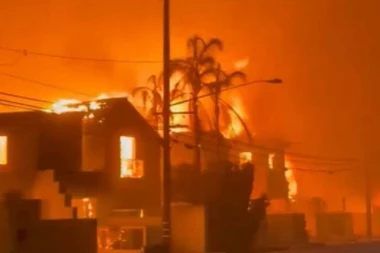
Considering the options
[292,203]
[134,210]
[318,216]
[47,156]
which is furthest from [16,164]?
[292,203]

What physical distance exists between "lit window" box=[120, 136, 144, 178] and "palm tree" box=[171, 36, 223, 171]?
8.15 meters

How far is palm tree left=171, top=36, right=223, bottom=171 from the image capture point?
57219 mm

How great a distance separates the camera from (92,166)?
154 ft

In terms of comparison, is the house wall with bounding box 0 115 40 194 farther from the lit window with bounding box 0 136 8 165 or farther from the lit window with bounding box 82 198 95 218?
the lit window with bounding box 82 198 95 218

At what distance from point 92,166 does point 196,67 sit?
13.4m

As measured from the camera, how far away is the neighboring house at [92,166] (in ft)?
140

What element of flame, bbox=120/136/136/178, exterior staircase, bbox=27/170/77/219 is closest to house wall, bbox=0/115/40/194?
exterior staircase, bbox=27/170/77/219

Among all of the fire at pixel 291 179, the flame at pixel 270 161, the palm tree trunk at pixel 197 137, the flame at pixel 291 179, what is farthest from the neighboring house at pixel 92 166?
the flame at pixel 291 179

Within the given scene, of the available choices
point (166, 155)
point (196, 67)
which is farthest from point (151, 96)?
point (166, 155)

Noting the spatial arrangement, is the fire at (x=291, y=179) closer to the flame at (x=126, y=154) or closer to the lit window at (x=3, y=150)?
the flame at (x=126, y=154)

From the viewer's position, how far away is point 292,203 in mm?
81062

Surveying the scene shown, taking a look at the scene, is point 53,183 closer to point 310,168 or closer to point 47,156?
point 47,156

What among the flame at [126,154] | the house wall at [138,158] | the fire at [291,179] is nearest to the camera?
the house wall at [138,158]

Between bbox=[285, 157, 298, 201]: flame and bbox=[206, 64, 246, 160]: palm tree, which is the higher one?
bbox=[206, 64, 246, 160]: palm tree
